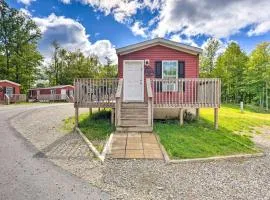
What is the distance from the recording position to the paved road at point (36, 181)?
4.82 meters

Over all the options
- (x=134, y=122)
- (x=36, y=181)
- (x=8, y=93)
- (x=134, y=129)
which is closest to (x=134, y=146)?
(x=134, y=129)

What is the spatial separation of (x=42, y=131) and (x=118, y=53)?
5.30 m

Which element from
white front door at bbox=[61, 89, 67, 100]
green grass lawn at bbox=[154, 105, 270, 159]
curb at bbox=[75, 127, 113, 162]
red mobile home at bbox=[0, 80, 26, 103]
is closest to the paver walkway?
curb at bbox=[75, 127, 113, 162]

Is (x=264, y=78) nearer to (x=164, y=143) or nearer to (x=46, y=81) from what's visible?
(x=164, y=143)

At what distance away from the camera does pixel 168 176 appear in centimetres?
609

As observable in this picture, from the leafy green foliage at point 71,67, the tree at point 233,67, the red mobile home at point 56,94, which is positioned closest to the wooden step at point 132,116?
the red mobile home at point 56,94

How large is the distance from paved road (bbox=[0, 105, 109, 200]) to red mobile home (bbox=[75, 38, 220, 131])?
5140mm

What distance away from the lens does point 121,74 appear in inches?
556

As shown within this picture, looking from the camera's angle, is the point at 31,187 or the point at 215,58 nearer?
the point at 31,187

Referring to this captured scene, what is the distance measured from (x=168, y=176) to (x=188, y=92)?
799 centimetres

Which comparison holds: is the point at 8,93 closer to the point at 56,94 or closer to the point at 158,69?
the point at 56,94

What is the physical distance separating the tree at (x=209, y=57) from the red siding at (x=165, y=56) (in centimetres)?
3393

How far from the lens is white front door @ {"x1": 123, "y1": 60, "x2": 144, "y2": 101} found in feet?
46.0

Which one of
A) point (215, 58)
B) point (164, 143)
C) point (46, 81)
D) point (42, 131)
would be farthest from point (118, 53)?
point (46, 81)
